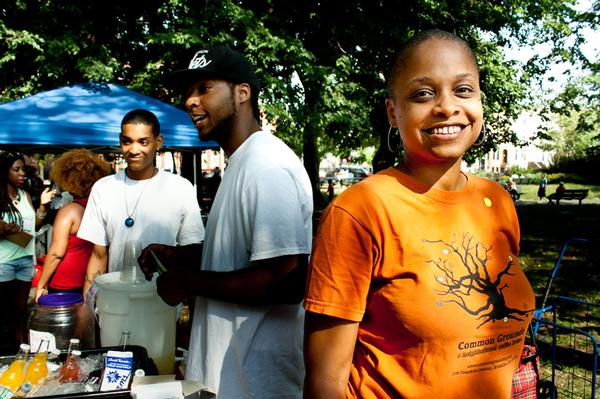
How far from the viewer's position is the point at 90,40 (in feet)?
34.4

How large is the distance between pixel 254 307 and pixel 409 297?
740 mm

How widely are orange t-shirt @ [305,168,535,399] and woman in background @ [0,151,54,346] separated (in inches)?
172

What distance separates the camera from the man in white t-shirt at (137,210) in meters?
3.34

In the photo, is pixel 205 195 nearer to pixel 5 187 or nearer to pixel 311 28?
pixel 311 28

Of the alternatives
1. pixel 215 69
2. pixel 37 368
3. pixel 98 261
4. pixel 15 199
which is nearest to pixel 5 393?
pixel 37 368

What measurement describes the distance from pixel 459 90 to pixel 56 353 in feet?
6.45

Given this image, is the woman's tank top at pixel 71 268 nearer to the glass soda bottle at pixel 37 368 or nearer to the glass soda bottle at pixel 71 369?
the glass soda bottle at pixel 37 368

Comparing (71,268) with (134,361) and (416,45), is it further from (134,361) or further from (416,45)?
(416,45)

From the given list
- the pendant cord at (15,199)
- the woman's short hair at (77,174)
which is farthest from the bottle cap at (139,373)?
the pendant cord at (15,199)

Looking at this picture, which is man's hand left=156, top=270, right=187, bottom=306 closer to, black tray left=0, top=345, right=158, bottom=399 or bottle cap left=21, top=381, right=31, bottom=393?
black tray left=0, top=345, right=158, bottom=399

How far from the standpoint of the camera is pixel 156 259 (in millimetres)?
2223

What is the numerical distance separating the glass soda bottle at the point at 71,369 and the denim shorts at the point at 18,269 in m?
3.22

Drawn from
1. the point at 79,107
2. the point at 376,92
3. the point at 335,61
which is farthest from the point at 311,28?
the point at 79,107

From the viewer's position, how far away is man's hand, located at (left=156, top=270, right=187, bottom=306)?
1.91 meters
